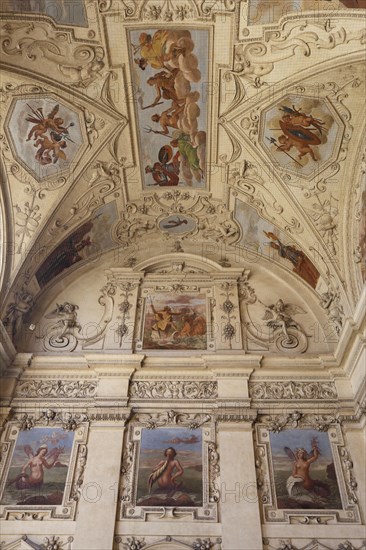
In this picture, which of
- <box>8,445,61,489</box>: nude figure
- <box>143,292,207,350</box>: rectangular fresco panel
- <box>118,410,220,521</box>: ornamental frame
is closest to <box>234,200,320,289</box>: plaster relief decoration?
<box>143,292,207,350</box>: rectangular fresco panel

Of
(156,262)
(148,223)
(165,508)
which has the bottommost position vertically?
(165,508)

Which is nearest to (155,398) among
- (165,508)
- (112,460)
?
(112,460)

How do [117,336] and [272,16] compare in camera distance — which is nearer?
[272,16]

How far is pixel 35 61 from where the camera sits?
10344 millimetres

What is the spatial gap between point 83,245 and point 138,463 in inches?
241

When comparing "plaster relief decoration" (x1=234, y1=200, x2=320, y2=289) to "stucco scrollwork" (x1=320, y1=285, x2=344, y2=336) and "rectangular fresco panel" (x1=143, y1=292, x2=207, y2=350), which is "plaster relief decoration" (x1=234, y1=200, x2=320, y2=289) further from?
"rectangular fresco panel" (x1=143, y1=292, x2=207, y2=350)

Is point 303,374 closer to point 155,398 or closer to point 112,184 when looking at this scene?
Result: point 155,398

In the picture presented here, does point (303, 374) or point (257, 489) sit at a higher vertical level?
point (303, 374)

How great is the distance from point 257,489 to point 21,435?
5.11 m

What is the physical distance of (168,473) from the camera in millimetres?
10062

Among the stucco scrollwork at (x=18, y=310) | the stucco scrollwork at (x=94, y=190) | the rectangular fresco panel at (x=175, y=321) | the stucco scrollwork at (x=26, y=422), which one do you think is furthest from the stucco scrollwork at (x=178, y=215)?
the stucco scrollwork at (x=26, y=422)

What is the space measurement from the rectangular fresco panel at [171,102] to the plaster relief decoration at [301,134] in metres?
1.63

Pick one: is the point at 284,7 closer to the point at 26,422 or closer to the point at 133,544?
the point at 26,422

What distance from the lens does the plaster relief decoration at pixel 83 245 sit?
13.0m
